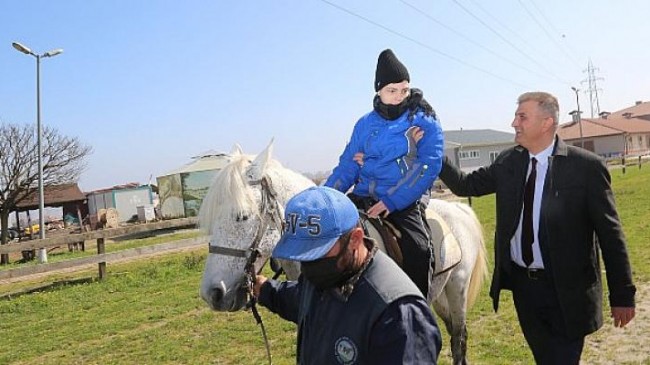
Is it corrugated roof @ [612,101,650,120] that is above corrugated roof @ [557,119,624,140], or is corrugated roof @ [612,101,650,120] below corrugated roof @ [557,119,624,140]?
above

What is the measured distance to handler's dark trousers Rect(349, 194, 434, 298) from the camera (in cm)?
353

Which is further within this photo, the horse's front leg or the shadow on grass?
the shadow on grass

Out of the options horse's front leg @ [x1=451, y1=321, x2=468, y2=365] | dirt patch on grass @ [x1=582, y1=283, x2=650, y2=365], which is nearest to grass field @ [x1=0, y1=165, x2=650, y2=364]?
dirt patch on grass @ [x1=582, y1=283, x2=650, y2=365]

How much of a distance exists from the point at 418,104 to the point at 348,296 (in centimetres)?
224

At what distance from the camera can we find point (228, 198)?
322 cm

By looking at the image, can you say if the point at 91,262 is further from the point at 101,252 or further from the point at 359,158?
the point at 359,158

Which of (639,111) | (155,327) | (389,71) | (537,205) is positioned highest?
(639,111)

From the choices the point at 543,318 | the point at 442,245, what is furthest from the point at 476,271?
the point at 543,318

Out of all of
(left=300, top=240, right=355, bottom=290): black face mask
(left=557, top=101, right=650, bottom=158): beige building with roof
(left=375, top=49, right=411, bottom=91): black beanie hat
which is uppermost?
(left=557, top=101, right=650, bottom=158): beige building with roof

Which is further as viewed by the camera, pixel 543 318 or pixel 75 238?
pixel 75 238

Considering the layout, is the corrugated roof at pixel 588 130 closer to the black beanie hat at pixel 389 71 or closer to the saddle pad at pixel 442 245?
the saddle pad at pixel 442 245

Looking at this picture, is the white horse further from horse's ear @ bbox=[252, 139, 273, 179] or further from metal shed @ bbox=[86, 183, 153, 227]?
metal shed @ bbox=[86, 183, 153, 227]

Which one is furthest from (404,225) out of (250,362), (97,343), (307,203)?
(97,343)

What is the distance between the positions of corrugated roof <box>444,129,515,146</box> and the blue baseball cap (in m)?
55.1
